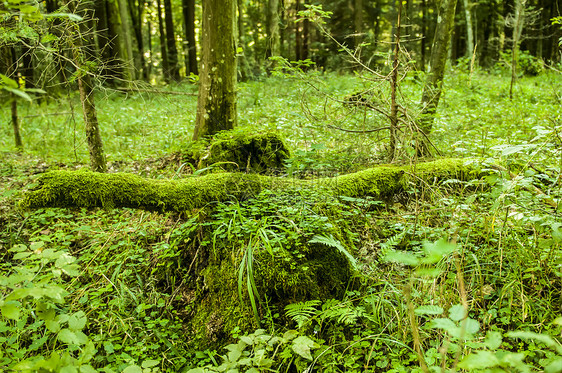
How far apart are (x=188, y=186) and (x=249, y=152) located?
1.46m

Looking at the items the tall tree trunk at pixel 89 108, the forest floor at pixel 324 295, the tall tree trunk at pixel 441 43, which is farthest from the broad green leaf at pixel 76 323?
the tall tree trunk at pixel 441 43

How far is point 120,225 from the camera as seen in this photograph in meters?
4.31

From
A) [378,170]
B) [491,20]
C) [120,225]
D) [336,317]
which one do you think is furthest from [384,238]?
[491,20]

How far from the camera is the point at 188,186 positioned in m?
3.44

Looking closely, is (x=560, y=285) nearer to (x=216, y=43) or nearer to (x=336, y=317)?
(x=336, y=317)

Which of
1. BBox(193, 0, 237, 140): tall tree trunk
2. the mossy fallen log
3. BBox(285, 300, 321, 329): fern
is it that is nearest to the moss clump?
BBox(193, 0, 237, 140): tall tree trunk

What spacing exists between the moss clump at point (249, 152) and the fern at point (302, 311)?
7.07 ft

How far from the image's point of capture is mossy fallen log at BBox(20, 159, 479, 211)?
3.08 meters

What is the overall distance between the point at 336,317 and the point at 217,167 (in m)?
2.36

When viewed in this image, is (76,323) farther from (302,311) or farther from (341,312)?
(341,312)

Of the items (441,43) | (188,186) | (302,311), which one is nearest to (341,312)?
(302,311)

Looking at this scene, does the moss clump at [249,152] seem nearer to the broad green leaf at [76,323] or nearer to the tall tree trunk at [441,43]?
the broad green leaf at [76,323]

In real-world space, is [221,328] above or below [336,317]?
below

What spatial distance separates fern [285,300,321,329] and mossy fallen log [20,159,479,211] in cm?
129
